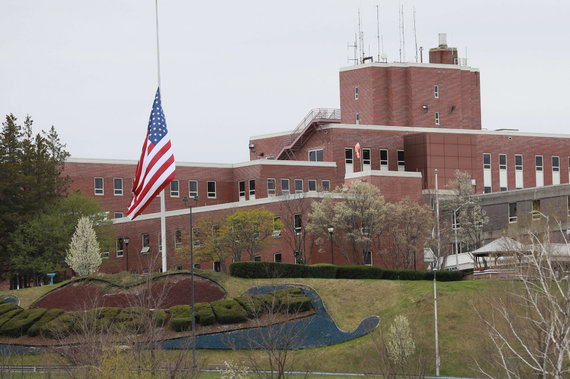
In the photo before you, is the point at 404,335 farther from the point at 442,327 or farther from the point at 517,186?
the point at 517,186

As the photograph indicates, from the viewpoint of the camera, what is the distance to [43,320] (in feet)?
204

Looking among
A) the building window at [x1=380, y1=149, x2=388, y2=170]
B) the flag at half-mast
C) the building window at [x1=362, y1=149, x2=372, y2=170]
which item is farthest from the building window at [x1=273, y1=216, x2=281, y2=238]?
the building window at [x1=380, y1=149, x2=388, y2=170]

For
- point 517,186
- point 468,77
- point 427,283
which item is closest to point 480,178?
point 517,186

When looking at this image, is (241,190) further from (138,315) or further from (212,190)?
(138,315)

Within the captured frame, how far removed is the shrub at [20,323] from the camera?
202ft

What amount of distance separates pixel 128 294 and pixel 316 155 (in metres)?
38.1

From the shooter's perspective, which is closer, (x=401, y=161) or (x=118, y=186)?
(x=118, y=186)

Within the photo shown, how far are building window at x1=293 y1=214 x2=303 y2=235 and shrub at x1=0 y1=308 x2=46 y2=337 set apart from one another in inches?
997

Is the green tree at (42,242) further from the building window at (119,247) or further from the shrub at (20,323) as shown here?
the shrub at (20,323)

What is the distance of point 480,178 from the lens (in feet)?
339

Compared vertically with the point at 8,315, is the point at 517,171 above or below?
above

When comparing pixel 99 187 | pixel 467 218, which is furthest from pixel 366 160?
pixel 99 187

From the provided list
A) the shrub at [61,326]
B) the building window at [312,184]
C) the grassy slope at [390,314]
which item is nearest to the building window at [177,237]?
the building window at [312,184]

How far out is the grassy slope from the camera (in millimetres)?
58719
